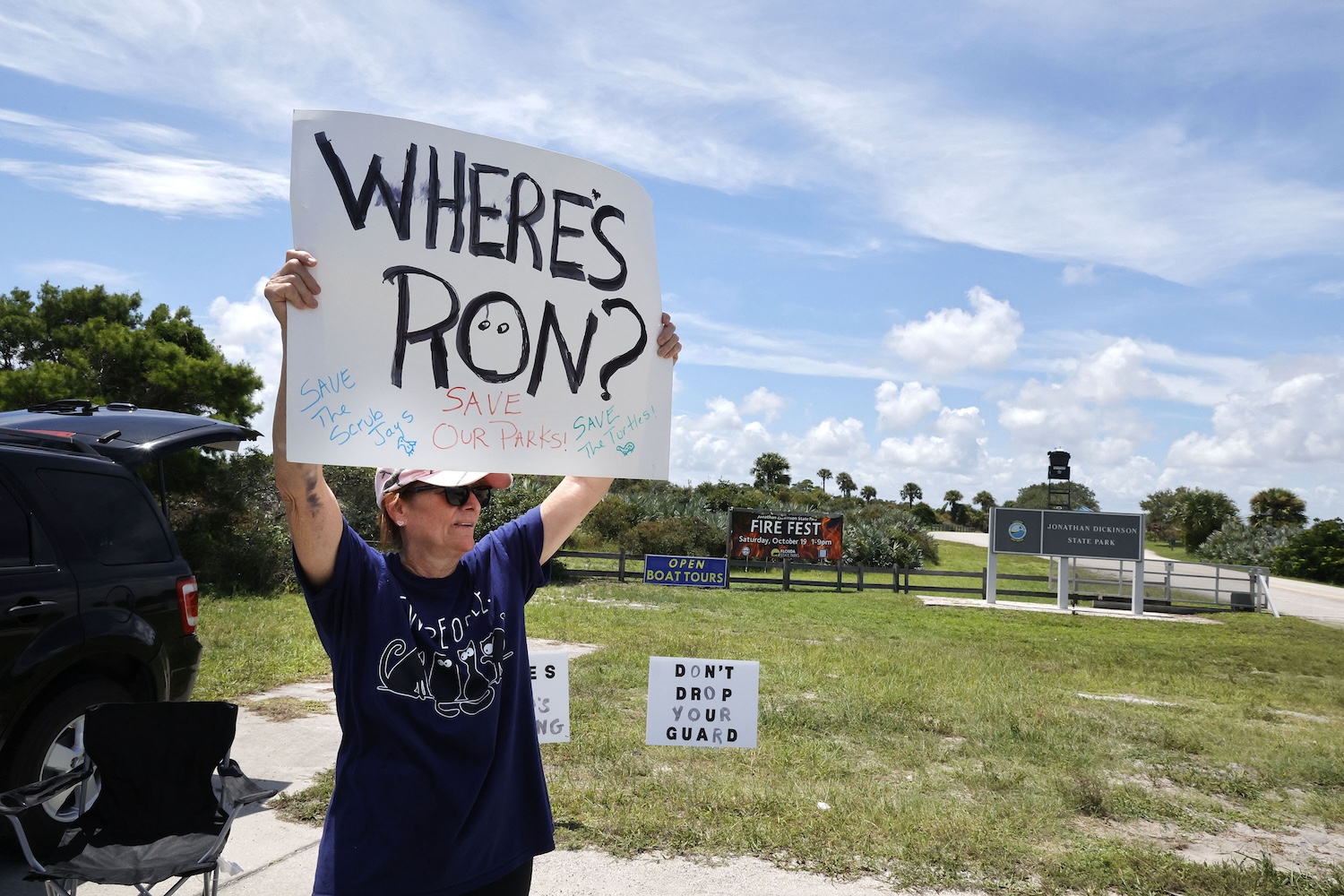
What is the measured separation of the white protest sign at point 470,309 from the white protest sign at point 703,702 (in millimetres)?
3651

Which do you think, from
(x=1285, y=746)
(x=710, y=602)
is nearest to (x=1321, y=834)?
Result: (x=1285, y=746)

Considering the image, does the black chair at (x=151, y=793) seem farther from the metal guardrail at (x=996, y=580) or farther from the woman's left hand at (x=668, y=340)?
the metal guardrail at (x=996, y=580)

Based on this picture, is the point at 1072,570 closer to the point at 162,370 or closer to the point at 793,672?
the point at 793,672

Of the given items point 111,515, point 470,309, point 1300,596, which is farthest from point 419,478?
point 1300,596

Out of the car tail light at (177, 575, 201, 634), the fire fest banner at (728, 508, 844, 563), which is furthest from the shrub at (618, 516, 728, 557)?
the car tail light at (177, 575, 201, 634)

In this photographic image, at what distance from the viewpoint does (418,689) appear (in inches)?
83.3

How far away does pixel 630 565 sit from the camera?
28.8m

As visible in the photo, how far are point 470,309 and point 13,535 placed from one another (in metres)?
3.37

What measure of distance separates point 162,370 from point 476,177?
846 inches

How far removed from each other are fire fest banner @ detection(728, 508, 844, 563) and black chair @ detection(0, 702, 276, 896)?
26.1 metres

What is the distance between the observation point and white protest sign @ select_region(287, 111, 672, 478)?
87.4 inches

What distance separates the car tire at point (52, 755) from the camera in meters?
4.21

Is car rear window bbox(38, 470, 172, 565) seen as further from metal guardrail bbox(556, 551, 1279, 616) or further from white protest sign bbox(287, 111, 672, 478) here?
metal guardrail bbox(556, 551, 1279, 616)

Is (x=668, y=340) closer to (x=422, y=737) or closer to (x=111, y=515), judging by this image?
(x=422, y=737)
